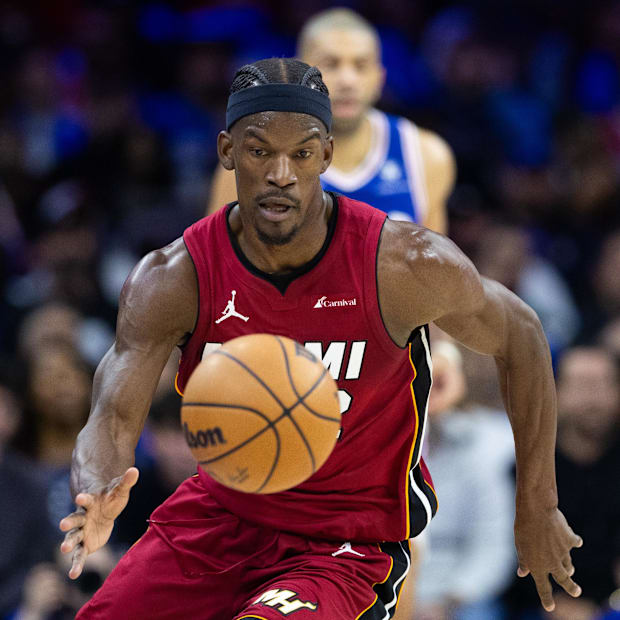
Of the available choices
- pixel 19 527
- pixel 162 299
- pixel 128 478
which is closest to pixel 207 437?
pixel 128 478

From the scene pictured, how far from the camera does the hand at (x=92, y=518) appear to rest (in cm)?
336

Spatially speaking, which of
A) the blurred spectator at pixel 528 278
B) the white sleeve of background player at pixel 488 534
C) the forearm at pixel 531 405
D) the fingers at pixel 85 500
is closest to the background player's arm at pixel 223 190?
the forearm at pixel 531 405

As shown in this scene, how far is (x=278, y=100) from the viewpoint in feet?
11.7

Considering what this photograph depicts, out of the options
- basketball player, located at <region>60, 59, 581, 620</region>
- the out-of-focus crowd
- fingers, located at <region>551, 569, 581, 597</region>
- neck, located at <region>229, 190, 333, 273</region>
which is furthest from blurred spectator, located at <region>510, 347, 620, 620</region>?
neck, located at <region>229, 190, 333, 273</region>

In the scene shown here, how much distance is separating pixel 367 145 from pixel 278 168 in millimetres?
2040

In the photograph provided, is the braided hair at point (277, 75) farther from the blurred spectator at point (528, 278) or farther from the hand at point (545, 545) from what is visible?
the blurred spectator at point (528, 278)

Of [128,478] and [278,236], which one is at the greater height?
[278,236]

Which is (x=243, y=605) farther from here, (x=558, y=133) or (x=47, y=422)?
(x=558, y=133)

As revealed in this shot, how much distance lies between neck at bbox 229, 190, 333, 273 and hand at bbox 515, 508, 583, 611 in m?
1.14

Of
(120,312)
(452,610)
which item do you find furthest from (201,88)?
(120,312)

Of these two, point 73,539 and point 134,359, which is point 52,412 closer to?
point 134,359

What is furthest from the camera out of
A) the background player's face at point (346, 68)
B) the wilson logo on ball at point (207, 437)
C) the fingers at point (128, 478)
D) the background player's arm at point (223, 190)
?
the background player's face at point (346, 68)

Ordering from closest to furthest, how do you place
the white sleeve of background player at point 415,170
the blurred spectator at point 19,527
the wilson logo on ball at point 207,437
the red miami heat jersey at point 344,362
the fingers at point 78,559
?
1. the wilson logo on ball at point 207,437
2. the fingers at point 78,559
3. the red miami heat jersey at point 344,362
4. the white sleeve of background player at point 415,170
5. the blurred spectator at point 19,527

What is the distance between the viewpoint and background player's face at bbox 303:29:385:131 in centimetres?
536
